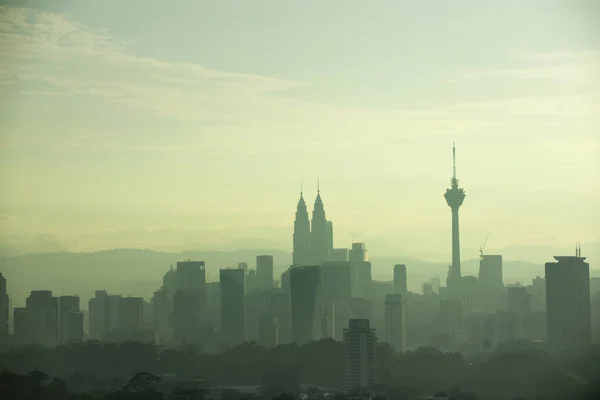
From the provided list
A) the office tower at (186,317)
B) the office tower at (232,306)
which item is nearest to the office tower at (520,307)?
the office tower at (232,306)

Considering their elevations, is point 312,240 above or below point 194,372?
above

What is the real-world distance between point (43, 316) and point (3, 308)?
427 cm

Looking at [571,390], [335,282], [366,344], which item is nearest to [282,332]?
[335,282]

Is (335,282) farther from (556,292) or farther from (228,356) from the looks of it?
(228,356)

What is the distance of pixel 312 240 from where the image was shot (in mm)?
64750

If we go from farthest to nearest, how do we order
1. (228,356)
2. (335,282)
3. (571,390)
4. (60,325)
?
(335,282)
(60,325)
(228,356)
(571,390)

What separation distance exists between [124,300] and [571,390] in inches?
866

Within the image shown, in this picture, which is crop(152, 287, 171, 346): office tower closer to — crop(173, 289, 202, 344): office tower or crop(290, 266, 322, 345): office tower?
crop(173, 289, 202, 344): office tower

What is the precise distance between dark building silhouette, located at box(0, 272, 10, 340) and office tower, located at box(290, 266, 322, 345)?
11.1 metres

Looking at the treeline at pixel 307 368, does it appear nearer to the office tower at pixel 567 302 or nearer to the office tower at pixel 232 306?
the office tower at pixel 567 302

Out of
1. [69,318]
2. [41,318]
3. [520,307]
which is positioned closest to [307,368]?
[41,318]

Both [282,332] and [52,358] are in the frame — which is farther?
[282,332]

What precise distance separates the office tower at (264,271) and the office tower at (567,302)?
12.7 m

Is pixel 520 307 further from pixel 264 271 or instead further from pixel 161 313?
pixel 161 313
